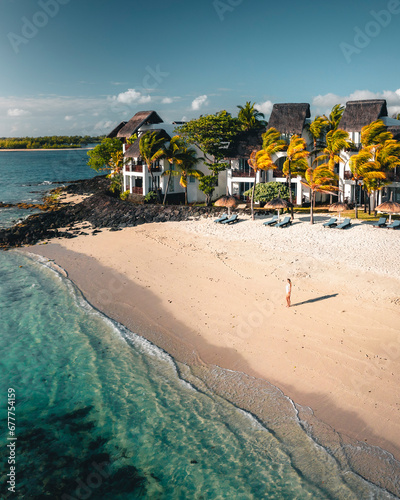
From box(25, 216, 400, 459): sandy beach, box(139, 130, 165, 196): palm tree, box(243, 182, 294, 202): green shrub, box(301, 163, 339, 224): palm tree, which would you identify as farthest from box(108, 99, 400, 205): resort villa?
box(25, 216, 400, 459): sandy beach

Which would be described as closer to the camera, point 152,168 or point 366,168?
point 366,168

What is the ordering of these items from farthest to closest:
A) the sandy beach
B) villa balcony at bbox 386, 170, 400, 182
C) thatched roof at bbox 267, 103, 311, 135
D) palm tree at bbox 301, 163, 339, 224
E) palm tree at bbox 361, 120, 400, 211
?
thatched roof at bbox 267, 103, 311, 135 → villa balcony at bbox 386, 170, 400, 182 → palm tree at bbox 361, 120, 400, 211 → palm tree at bbox 301, 163, 339, 224 → the sandy beach

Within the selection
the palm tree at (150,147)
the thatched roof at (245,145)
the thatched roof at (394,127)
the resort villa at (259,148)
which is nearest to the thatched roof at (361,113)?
the resort villa at (259,148)

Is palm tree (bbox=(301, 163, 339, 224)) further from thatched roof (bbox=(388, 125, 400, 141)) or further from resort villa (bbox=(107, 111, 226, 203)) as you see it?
resort villa (bbox=(107, 111, 226, 203))

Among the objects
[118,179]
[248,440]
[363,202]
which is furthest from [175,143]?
[248,440]

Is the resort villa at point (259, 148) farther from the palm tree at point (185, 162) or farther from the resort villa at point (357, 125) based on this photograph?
the palm tree at point (185, 162)

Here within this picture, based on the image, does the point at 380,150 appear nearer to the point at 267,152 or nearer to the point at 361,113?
the point at 361,113

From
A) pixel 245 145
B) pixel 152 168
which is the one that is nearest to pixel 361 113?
pixel 245 145
